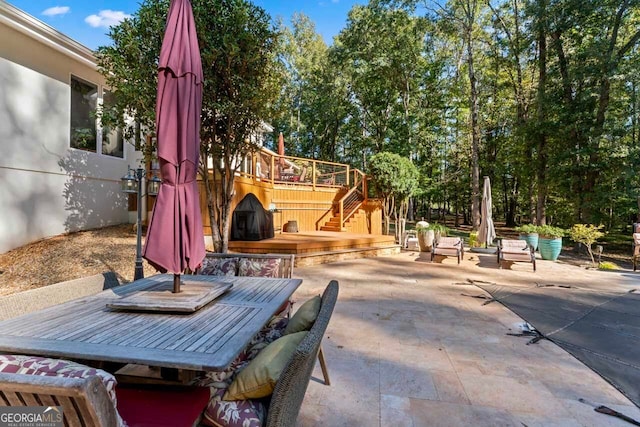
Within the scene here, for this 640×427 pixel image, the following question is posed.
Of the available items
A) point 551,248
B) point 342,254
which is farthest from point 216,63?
point 551,248

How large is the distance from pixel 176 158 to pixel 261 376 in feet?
4.71

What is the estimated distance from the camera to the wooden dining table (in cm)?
140

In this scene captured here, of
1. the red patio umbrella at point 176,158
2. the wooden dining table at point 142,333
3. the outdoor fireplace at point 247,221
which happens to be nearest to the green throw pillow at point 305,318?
the wooden dining table at point 142,333

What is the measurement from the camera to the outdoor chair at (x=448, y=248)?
811 cm

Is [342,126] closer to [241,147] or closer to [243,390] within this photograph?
[241,147]

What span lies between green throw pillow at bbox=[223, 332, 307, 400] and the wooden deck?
604 cm

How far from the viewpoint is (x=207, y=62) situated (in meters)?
5.10

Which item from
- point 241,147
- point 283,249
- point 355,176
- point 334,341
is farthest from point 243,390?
point 355,176

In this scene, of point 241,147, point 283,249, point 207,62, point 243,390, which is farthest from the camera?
point 283,249

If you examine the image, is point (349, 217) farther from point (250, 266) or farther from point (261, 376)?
point (261, 376)

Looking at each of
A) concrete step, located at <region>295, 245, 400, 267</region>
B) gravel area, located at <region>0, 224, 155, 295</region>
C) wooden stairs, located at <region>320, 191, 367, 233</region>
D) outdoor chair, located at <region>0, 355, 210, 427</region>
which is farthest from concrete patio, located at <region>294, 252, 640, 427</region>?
wooden stairs, located at <region>320, 191, 367, 233</region>

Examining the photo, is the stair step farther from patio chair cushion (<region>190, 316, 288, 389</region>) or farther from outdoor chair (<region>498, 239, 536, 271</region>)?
patio chair cushion (<region>190, 316, 288, 389</region>)

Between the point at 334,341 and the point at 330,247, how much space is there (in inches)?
206

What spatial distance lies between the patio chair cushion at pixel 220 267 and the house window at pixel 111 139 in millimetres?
6572
